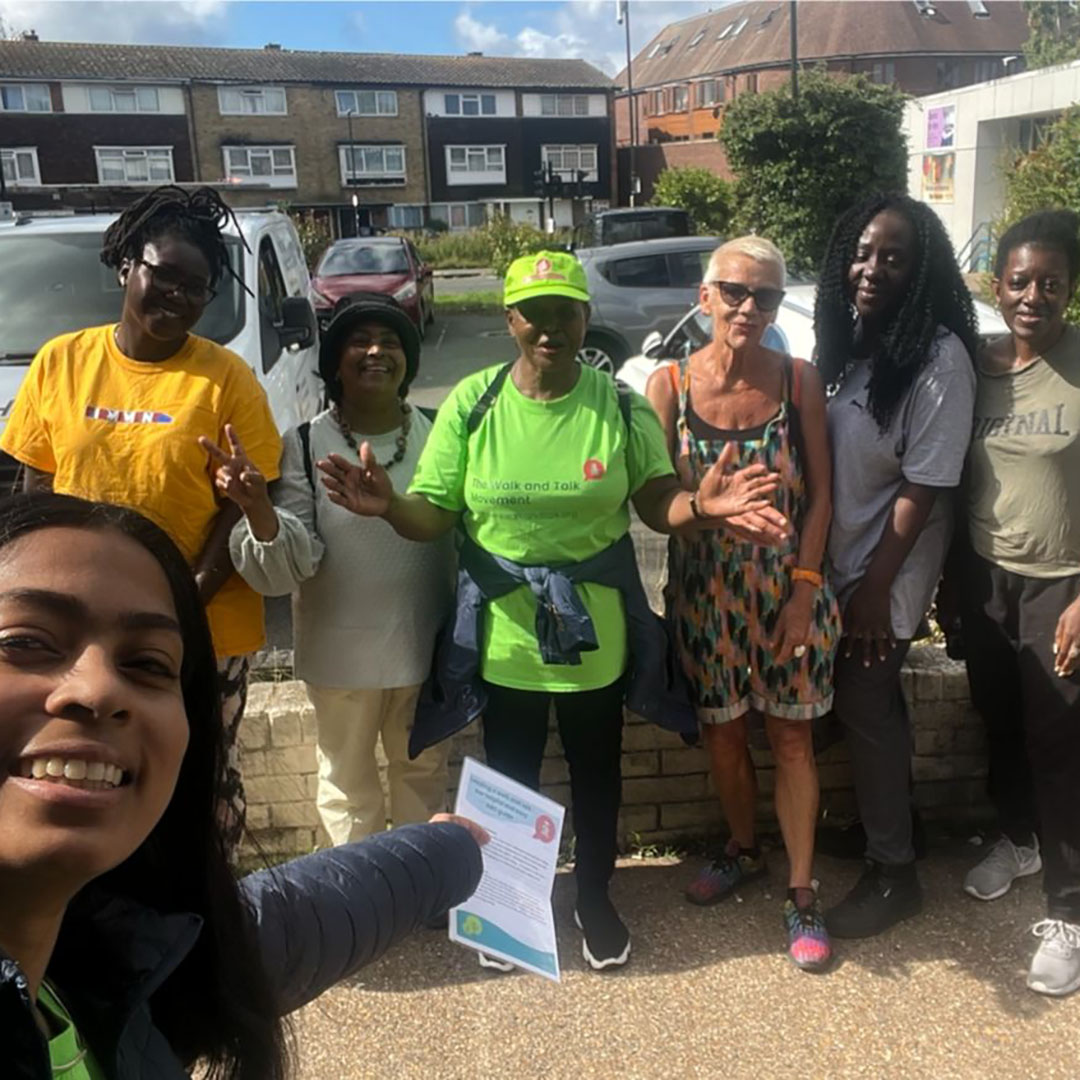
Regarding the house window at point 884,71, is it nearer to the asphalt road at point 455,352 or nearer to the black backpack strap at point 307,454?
the asphalt road at point 455,352

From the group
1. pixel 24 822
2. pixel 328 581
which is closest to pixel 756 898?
pixel 328 581

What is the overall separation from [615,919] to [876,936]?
2.54ft

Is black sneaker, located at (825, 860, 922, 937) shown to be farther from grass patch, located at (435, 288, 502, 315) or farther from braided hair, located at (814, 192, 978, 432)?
grass patch, located at (435, 288, 502, 315)

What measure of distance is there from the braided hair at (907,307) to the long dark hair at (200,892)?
2111 millimetres

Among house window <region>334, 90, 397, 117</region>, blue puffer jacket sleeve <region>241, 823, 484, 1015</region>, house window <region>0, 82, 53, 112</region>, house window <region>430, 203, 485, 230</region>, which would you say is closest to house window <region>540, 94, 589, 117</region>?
house window <region>430, 203, 485, 230</region>

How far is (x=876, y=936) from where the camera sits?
310cm

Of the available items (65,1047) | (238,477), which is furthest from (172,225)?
(65,1047)

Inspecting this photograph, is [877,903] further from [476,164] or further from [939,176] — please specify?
[476,164]

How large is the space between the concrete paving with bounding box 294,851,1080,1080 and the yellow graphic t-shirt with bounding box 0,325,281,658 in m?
1.08

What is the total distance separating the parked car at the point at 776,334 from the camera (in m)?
6.59

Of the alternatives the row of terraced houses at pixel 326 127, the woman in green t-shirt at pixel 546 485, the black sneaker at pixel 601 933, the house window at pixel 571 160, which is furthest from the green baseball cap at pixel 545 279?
the house window at pixel 571 160

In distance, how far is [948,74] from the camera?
5125 centimetres

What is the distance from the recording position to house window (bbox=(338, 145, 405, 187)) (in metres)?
48.5

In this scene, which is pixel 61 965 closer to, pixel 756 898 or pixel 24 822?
pixel 24 822
